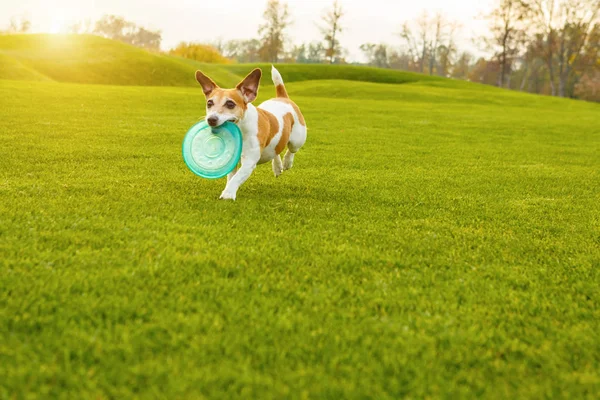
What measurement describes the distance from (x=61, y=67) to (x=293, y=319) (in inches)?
A: 1517

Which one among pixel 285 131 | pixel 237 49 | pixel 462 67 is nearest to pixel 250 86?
pixel 285 131

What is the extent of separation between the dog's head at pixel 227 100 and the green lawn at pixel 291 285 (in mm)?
858

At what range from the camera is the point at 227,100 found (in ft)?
15.7

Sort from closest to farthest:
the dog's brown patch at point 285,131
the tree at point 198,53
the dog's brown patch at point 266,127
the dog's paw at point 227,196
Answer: the dog's paw at point 227,196
the dog's brown patch at point 266,127
the dog's brown patch at point 285,131
the tree at point 198,53

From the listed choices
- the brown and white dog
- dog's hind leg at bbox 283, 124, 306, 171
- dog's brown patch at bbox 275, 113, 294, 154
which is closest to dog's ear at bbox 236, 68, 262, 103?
the brown and white dog

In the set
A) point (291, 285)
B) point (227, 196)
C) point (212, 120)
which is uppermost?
point (212, 120)

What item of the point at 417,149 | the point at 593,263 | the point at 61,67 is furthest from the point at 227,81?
the point at 593,263

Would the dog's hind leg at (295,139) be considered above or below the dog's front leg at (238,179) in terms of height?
above

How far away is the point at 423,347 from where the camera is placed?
237cm

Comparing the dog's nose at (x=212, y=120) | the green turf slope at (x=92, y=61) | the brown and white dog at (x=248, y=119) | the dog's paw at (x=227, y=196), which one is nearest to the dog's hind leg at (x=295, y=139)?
the brown and white dog at (x=248, y=119)

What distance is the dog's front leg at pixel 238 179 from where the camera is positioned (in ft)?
16.3

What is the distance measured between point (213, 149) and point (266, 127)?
63cm

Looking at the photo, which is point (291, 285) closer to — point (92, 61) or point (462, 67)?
point (92, 61)

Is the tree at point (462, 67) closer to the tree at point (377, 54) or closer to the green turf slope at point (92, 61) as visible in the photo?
the tree at point (377, 54)
